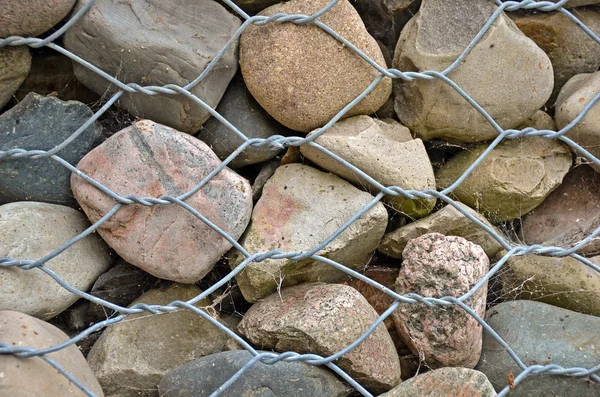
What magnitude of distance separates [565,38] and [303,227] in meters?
0.56

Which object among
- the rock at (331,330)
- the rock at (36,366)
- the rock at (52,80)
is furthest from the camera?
the rock at (52,80)

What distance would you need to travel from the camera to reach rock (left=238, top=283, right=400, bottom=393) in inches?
42.6

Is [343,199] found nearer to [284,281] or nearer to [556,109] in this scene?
[284,281]

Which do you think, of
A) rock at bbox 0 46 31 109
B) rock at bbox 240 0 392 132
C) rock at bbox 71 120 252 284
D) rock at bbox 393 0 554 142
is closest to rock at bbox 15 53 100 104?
rock at bbox 0 46 31 109

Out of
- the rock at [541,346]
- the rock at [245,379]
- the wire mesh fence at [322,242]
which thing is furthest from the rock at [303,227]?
the rock at [541,346]

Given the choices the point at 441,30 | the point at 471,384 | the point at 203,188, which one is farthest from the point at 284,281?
the point at 441,30

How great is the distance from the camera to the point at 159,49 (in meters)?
1.12

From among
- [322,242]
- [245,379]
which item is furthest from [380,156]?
[245,379]

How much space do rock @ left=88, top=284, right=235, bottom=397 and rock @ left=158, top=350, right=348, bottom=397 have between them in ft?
0.16

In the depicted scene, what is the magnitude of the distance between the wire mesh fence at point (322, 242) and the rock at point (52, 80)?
3.0 inches

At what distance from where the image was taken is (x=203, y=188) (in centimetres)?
113

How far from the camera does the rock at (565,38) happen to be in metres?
1.28

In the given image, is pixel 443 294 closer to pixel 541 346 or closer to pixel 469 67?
pixel 541 346

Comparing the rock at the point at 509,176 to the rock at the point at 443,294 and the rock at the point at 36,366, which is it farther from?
the rock at the point at 36,366
